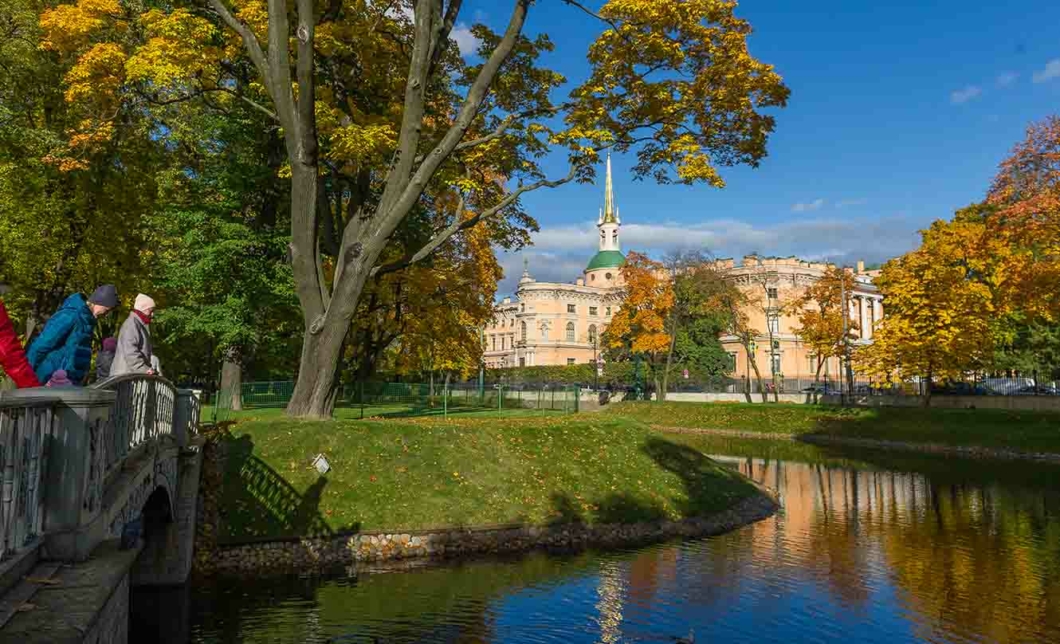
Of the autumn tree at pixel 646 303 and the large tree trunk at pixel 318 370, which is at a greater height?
the autumn tree at pixel 646 303

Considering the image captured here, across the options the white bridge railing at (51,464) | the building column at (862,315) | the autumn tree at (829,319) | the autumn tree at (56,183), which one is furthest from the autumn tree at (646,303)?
the white bridge railing at (51,464)

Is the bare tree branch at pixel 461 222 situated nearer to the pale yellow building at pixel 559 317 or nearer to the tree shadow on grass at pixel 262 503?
the tree shadow on grass at pixel 262 503

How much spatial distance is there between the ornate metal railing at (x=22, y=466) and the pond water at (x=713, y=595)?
700 centimetres

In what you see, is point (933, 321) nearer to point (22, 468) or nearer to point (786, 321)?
point (22, 468)

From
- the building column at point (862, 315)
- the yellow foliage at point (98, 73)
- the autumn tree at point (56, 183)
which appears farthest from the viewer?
the building column at point (862, 315)

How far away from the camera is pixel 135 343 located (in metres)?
9.89

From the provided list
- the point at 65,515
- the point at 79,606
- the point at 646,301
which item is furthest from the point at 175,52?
the point at 646,301

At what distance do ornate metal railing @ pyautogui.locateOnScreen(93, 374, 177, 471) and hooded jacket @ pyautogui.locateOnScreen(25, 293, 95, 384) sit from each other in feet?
1.16

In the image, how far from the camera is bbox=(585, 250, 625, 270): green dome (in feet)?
411

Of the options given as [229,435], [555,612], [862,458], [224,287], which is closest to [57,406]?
[555,612]

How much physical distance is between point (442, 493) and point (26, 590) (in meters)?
13.6

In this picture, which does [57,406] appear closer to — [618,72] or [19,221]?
[618,72]

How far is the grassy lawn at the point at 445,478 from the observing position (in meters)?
16.9

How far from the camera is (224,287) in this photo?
79.7 feet
